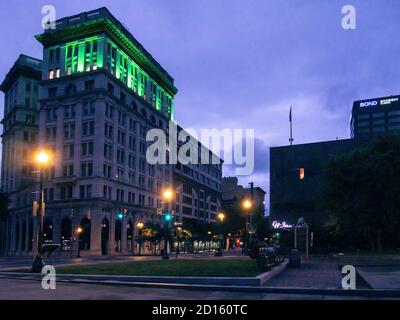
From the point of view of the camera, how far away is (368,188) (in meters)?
43.9

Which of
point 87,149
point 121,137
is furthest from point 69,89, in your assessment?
point 121,137

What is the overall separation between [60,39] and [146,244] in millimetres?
48335

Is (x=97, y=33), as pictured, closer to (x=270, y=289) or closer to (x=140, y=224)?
(x=140, y=224)

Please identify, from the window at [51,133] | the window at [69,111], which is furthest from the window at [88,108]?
the window at [51,133]

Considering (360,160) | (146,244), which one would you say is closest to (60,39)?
(146,244)

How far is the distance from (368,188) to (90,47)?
6603 cm

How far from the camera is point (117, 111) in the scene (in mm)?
94938

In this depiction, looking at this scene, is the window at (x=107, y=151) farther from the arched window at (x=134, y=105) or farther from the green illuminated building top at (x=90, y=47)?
the green illuminated building top at (x=90, y=47)

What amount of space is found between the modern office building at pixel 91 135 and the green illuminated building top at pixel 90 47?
0.20 meters

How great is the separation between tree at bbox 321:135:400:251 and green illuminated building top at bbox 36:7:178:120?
58265mm

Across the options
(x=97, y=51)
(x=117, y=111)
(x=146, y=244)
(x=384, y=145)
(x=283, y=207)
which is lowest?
(x=146, y=244)

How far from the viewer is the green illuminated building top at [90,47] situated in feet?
296
